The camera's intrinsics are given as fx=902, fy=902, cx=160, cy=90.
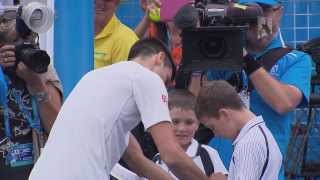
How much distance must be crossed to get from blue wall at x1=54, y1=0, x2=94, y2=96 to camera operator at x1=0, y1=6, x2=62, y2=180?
1.22ft

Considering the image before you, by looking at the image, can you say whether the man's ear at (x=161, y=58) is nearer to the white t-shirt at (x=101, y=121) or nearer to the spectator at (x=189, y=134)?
the white t-shirt at (x=101, y=121)

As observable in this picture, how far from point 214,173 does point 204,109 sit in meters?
0.37

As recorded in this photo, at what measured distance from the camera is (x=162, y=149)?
3.73 meters

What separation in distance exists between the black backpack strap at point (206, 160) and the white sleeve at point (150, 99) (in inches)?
26.7

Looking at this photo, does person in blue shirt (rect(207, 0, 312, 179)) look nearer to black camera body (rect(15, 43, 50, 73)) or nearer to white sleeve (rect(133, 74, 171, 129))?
white sleeve (rect(133, 74, 171, 129))

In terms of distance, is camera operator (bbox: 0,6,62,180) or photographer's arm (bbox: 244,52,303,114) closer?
camera operator (bbox: 0,6,62,180)

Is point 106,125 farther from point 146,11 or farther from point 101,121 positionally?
point 146,11

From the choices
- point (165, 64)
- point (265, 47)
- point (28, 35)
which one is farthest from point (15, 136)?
point (265, 47)

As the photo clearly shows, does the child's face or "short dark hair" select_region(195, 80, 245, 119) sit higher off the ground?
"short dark hair" select_region(195, 80, 245, 119)

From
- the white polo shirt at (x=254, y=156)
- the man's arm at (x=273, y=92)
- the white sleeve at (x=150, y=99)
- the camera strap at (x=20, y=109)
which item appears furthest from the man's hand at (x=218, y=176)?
the camera strap at (x=20, y=109)

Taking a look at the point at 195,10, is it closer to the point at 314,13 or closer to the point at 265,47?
the point at 265,47

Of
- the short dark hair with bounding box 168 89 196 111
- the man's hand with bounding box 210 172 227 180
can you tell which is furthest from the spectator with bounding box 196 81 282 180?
the short dark hair with bounding box 168 89 196 111

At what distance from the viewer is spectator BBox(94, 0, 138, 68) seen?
529cm

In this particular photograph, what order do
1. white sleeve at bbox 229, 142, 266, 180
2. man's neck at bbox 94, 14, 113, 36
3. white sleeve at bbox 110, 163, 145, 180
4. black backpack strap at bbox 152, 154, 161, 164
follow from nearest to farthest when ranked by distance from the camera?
white sleeve at bbox 229, 142, 266, 180, white sleeve at bbox 110, 163, 145, 180, black backpack strap at bbox 152, 154, 161, 164, man's neck at bbox 94, 14, 113, 36
